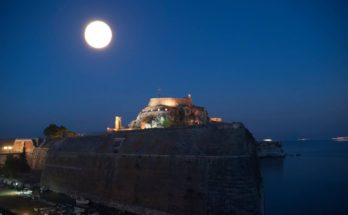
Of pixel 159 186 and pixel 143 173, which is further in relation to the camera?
pixel 143 173

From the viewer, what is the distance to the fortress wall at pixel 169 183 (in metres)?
18.6

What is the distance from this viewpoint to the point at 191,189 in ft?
66.5

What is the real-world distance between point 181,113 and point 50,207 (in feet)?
92.2

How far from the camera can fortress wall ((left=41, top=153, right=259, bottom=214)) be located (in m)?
18.6

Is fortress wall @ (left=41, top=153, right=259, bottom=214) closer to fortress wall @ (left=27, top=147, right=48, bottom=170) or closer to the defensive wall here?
the defensive wall

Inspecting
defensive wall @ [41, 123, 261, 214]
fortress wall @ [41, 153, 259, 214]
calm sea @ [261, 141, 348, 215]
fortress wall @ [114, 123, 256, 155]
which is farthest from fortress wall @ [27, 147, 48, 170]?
calm sea @ [261, 141, 348, 215]

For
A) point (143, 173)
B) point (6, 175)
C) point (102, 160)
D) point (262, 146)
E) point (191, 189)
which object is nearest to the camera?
point (191, 189)

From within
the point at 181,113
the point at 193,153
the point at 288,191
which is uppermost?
the point at 181,113

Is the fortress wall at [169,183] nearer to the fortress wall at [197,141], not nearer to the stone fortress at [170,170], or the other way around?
the stone fortress at [170,170]

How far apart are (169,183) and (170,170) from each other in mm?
944

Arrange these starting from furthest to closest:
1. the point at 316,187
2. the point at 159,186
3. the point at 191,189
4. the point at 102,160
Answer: the point at 316,187 → the point at 102,160 → the point at 159,186 → the point at 191,189

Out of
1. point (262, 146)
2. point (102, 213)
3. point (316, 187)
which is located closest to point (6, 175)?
point (102, 213)

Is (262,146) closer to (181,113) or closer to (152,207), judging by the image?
(181,113)

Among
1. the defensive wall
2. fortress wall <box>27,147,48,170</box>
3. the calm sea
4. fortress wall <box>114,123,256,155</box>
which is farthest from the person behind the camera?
fortress wall <box>27,147,48,170</box>
